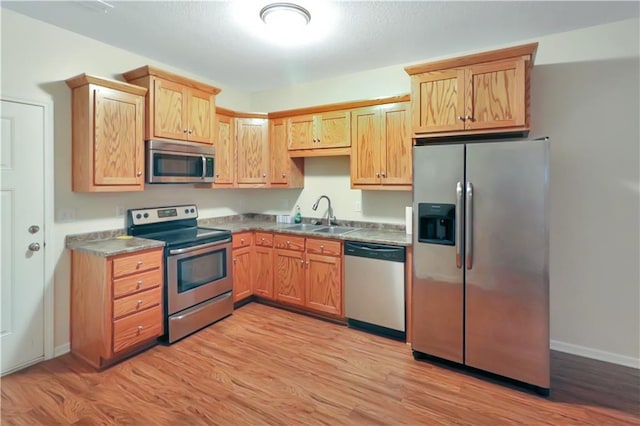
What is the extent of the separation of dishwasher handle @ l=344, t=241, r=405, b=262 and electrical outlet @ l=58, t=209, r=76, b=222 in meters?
2.46

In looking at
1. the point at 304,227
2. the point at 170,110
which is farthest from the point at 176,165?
the point at 304,227

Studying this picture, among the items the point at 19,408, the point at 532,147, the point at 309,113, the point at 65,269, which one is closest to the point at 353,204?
the point at 309,113

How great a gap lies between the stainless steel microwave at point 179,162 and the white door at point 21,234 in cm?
81

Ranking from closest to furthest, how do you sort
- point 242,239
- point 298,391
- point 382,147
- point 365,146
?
point 298,391 → point 382,147 → point 365,146 → point 242,239

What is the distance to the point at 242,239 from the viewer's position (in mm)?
3918

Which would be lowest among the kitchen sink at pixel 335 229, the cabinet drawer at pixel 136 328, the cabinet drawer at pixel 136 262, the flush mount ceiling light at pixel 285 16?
the cabinet drawer at pixel 136 328

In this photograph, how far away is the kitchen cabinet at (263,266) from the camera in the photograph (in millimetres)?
3955

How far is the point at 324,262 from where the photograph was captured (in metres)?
3.54

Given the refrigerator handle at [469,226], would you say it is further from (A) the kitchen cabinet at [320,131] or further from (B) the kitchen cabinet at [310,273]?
(A) the kitchen cabinet at [320,131]

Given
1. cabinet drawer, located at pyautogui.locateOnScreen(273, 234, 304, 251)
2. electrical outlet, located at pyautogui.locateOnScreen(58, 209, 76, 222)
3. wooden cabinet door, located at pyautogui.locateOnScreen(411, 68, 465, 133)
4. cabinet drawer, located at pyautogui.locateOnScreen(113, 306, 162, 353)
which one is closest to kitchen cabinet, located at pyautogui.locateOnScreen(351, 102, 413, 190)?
wooden cabinet door, located at pyautogui.locateOnScreen(411, 68, 465, 133)

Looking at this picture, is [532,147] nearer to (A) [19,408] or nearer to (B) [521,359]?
(B) [521,359]

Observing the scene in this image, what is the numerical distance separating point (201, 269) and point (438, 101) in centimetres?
269

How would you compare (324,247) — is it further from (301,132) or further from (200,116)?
(200,116)

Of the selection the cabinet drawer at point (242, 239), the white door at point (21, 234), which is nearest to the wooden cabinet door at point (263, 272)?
the cabinet drawer at point (242, 239)
